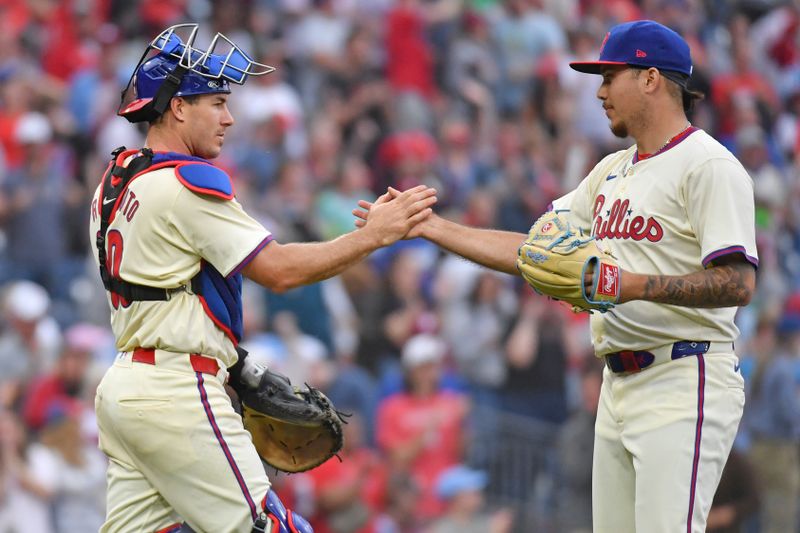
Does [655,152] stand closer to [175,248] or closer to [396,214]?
[396,214]

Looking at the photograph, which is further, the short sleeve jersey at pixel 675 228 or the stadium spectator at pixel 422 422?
the stadium spectator at pixel 422 422

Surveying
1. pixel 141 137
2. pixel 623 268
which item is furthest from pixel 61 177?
pixel 623 268

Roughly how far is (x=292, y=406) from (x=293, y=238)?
5.83 m

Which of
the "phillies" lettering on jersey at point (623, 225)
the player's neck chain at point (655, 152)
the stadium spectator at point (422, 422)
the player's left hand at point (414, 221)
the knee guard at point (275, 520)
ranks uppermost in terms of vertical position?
the player's neck chain at point (655, 152)

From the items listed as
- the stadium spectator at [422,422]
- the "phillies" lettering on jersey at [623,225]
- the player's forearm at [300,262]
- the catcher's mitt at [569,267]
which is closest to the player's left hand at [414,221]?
the player's forearm at [300,262]

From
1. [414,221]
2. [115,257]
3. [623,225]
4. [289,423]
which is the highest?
[623,225]

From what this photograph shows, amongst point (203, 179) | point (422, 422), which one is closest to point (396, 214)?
point (203, 179)

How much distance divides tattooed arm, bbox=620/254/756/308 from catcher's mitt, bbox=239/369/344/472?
1.42m

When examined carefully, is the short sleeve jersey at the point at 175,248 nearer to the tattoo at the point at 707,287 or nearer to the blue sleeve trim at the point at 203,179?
the blue sleeve trim at the point at 203,179

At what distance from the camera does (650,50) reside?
554 cm

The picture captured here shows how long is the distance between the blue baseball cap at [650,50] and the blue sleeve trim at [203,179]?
5.51 feet

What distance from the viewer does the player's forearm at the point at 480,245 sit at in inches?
232

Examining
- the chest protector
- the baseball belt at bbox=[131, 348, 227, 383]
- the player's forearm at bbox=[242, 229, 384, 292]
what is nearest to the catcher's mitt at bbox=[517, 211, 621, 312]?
the player's forearm at bbox=[242, 229, 384, 292]

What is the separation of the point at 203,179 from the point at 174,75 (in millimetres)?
479
